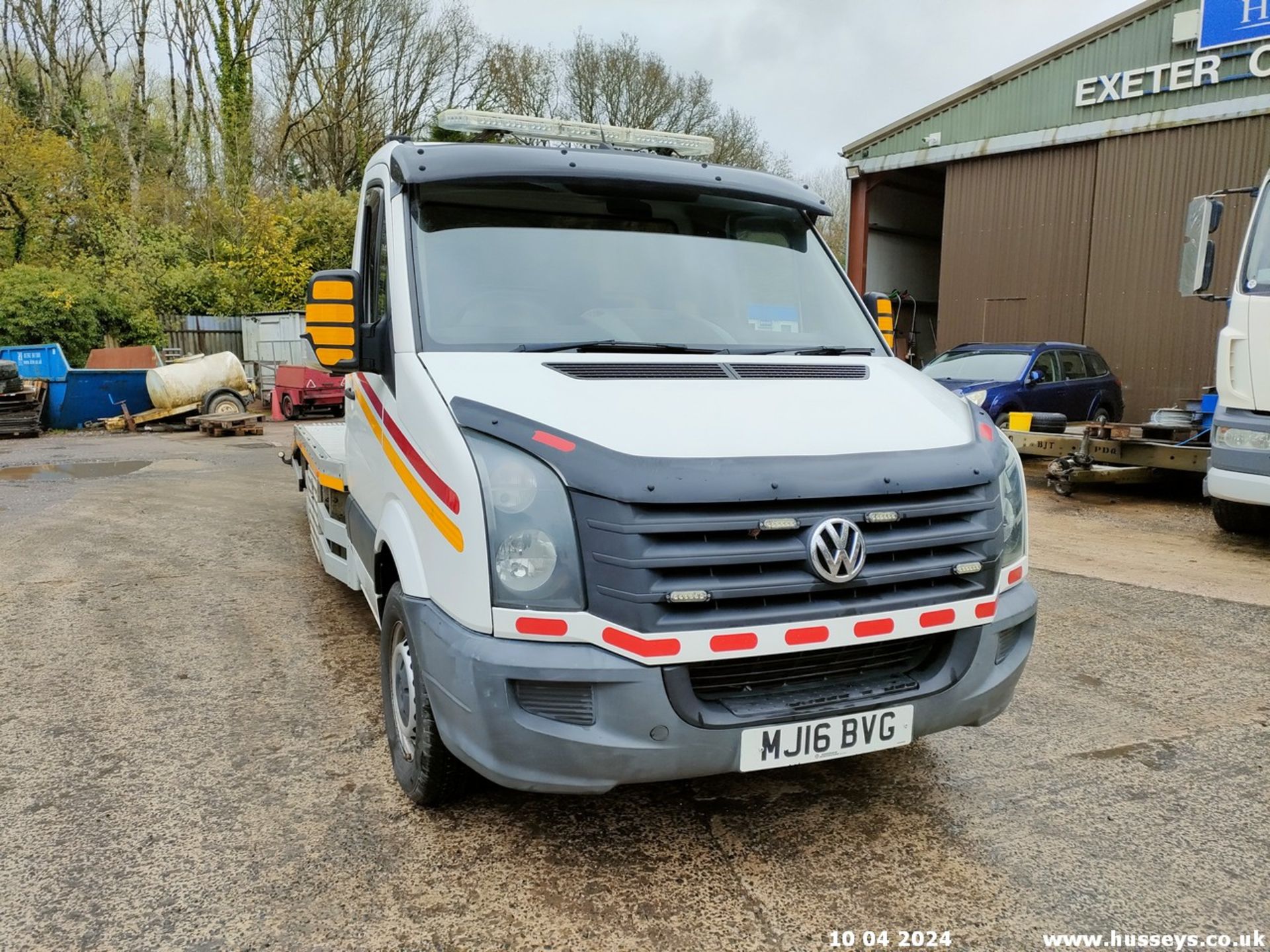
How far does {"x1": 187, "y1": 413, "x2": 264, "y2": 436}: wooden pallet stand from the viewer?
52.5 feet

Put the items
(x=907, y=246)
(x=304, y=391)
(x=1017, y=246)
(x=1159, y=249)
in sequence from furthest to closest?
(x=907, y=246) → (x=304, y=391) → (x=1017, y=246) → (x=1159, y=249)

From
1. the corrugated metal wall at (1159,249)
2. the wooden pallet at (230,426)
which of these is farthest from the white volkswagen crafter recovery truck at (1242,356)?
the wooden pallet at (230,426)

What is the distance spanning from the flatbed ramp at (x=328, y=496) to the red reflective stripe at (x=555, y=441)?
2.28 metres

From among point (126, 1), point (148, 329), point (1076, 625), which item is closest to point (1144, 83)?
point (1076, 625)

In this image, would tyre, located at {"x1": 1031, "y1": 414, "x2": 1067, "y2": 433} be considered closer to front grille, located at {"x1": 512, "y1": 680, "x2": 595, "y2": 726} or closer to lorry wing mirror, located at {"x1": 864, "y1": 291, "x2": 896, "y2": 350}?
lorry wing mirror, located at {"x1": 864, "y1": 291, "x2": 896, "y2": 350}

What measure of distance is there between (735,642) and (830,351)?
5.18ft

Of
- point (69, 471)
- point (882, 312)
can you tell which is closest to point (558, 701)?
point (882, 312)

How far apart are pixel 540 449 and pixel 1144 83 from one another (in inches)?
639

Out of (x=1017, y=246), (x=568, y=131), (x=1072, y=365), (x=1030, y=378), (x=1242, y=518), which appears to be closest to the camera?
(x=568, y=131)

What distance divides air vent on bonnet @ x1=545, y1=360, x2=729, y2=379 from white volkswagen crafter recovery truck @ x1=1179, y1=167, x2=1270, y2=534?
5237 mm

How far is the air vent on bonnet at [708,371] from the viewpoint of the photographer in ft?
9.92

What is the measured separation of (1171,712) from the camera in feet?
13.1

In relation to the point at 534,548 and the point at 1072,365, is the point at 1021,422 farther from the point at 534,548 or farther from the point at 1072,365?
the point at 534,548

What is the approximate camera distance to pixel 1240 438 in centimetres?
661
